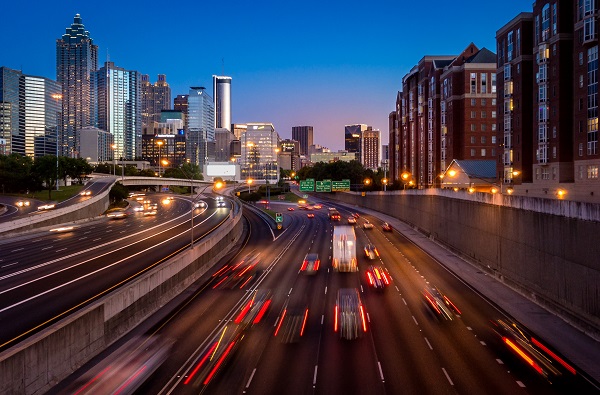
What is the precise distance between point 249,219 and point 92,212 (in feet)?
97.8

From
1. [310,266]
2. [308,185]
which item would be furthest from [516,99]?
[308,185]

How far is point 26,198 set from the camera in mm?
100688

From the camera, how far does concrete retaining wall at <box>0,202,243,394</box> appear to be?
15.7m

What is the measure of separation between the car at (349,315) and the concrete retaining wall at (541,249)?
37.2ft

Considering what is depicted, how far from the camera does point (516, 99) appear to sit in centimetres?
7119

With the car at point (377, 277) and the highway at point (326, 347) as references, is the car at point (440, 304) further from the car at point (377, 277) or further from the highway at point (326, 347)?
the car at point (377, 277)

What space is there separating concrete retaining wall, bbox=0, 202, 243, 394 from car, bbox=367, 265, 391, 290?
576 inches

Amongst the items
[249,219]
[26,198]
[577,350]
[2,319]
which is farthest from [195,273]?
[26,198]

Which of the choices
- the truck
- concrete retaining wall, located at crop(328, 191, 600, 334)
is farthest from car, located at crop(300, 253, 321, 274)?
concrete retaining wall, located at crop(328, 191, 600, 334)

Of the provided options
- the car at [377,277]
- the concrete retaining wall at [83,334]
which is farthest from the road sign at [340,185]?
the concrete retaining wall at [83,334]

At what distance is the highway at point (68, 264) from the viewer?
969 inches

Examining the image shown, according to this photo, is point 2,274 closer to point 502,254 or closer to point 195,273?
point 195,273

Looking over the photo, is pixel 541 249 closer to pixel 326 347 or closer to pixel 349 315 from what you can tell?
pixel 349 315

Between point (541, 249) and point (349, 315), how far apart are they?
13061mm
